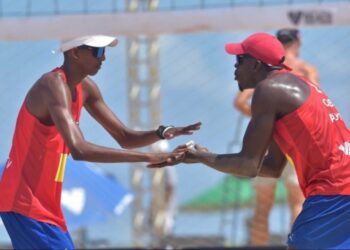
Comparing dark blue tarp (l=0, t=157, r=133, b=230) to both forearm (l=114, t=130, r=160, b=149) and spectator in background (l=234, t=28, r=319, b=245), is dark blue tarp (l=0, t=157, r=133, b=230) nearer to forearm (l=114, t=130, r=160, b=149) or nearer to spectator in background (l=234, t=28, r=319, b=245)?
spectator in background (l=234, t=28, r=319, b=245)

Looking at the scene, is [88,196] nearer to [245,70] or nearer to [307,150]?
[245,70]

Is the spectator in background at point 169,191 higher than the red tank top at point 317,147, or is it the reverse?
the red tank top at point 317,147

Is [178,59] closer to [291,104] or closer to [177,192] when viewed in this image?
[177,192]

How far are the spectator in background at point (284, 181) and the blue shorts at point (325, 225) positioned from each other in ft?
9.13

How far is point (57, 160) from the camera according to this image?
16.4ft

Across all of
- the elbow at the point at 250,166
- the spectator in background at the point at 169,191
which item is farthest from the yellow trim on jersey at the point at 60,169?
the spectator in background at the point at 169,191

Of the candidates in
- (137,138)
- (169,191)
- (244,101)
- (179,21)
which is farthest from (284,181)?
(137,138)

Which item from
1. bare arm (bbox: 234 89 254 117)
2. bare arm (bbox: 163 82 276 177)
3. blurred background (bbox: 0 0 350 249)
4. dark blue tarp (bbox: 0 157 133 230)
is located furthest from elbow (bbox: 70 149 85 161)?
dark blue tarp (bbox: 0 157 133 230)

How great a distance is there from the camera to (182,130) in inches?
209

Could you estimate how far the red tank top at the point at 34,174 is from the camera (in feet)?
16.2

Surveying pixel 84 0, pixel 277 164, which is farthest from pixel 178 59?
pixel 277 164

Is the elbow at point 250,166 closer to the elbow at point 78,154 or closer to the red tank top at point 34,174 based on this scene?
the elbow at point 78,154

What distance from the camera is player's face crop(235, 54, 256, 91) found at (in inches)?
187

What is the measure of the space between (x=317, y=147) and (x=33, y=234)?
55.6 inches
